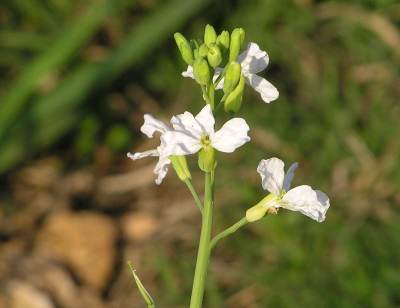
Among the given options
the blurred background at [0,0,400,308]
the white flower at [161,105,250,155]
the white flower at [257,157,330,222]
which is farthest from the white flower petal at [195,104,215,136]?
the blurred background at [0,0,400,308]

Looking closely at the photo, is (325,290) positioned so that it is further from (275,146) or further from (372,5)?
(372,5)

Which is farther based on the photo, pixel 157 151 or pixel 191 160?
pixel 191 160

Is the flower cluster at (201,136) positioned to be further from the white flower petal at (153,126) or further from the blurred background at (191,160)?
the blurred background at (191,160)

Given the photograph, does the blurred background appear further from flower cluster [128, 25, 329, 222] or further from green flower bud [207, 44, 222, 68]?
green flower bud [207, 44, 222, 68]

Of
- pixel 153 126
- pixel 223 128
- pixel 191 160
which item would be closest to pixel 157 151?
pixel 153 126

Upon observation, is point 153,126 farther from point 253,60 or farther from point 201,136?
point 253,60

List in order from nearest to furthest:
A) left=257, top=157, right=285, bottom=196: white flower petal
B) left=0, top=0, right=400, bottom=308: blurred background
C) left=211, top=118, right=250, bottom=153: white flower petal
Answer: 1. left=211, top=118, right=250, bottom=153: white flower petal
2. left=257, top=157, right=285, bottom=196: white flower petal
3. left=0, top=0, right=400, bottom=308: blurred background
